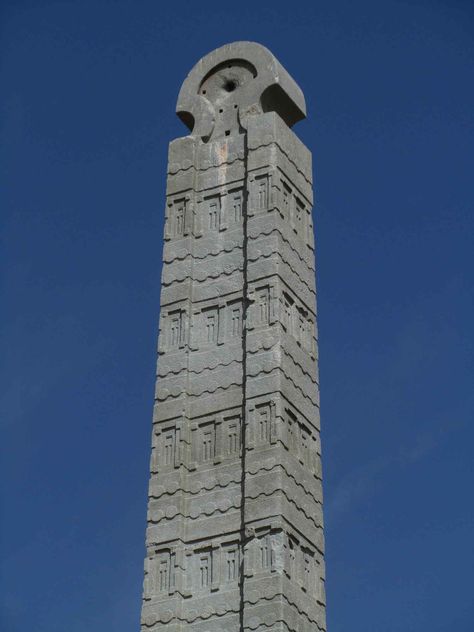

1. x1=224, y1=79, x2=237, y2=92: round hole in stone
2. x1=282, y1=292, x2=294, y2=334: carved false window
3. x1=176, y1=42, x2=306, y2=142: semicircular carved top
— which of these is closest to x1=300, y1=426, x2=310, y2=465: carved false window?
x1=282, y1=292, x2=294, y2=334: carved false window

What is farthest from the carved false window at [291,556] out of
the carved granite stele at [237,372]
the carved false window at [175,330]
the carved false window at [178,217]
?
the carved false window at [178,217]

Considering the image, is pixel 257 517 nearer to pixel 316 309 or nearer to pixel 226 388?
pixel 226 388

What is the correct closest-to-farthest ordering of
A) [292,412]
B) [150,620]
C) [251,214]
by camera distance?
[150,620] → [292,412] → [251,214]

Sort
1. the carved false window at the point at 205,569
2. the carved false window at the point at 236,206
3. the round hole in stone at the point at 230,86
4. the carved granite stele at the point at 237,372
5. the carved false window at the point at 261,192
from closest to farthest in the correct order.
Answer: the carved granite stele at the point at 237,372 < the carved false window at the point at 205,569 < the carved false window at the point at 261,192 < the carved false window at the point at 236,206 < the round hole in stone at the point at 230,86

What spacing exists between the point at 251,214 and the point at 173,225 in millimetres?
1425

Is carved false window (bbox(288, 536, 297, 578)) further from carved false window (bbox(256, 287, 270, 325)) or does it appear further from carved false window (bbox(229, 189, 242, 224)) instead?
carved false window (bbox(229, 189, 242, 224))

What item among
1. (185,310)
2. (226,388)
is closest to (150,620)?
(226,388)

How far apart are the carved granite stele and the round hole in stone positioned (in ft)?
0.07

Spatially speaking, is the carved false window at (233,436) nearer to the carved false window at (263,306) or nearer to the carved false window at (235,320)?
the carved false window at (235,320)

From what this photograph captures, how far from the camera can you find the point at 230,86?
23.9m

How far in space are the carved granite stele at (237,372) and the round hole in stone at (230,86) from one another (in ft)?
0.07

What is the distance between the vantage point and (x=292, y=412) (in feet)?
67.0

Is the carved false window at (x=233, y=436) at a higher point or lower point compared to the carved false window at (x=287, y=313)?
lower

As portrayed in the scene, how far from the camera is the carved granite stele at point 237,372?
62.8 ft
